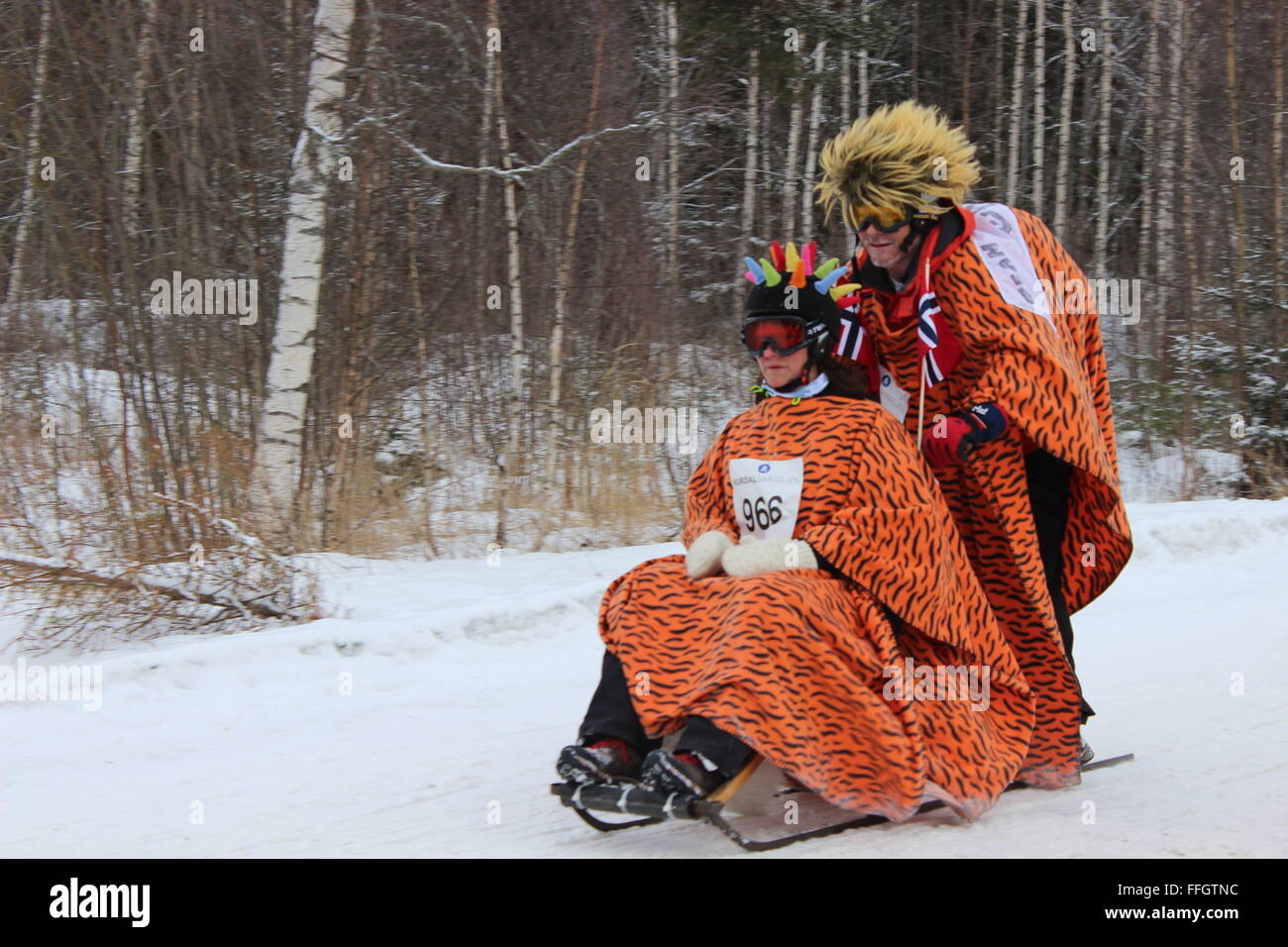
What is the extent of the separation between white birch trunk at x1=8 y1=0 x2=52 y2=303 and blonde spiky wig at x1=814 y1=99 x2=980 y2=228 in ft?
16.4

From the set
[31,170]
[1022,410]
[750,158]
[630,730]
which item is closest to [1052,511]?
[1022,410]

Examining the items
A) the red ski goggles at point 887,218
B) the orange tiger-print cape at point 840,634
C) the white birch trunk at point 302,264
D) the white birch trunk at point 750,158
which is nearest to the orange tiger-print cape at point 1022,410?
the red ski goggles at point 887,218

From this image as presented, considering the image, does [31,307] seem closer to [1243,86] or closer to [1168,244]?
[1168,244]

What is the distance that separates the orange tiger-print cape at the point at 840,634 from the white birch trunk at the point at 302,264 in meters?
4.08

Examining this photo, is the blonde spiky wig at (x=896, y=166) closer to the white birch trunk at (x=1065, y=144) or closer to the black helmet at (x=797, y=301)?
the black helmet at (x=797, y=301)

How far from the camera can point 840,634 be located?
332 cm

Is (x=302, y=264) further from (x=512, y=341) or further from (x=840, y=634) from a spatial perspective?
(x=840, y=634)

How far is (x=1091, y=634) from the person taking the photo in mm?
6586

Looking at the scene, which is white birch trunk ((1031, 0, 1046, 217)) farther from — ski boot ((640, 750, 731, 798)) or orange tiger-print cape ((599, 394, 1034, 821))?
ski boot ((640, 750, 731, 798))

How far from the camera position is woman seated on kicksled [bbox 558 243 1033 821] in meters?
3.21

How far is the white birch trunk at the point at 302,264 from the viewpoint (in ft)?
24.2

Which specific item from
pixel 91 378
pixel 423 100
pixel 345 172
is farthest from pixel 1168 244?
pixel 91 378

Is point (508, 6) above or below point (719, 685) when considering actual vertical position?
above

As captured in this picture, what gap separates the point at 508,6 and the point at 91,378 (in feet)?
18.1
